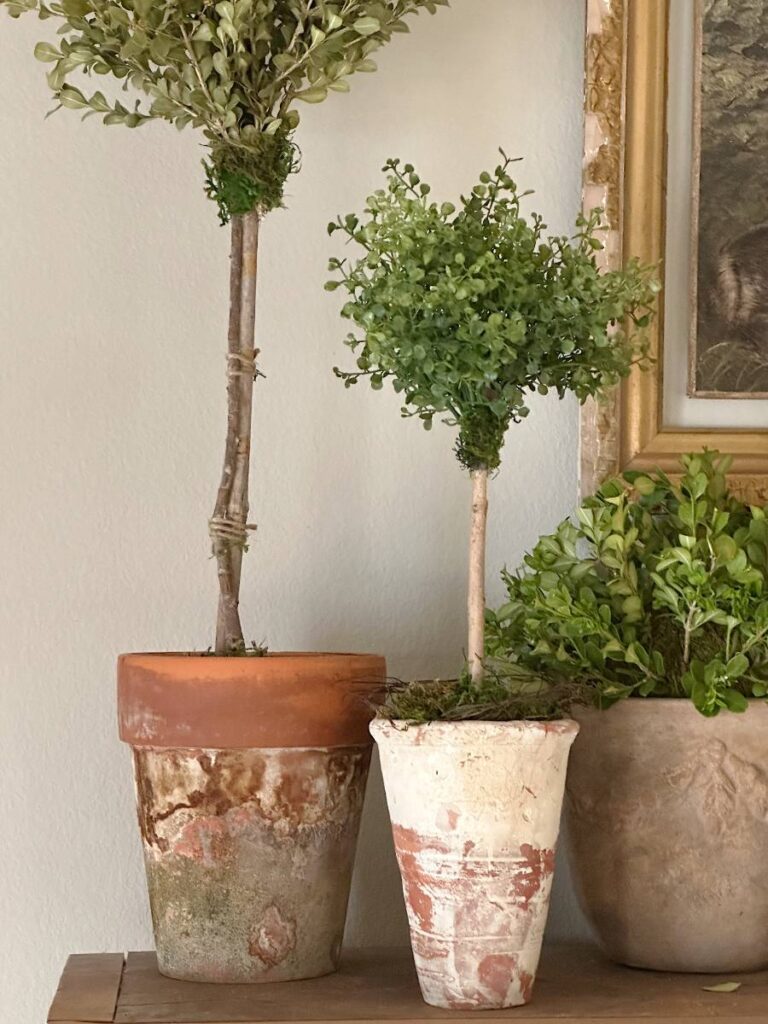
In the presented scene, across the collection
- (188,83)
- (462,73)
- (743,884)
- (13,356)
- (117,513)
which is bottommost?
(743,884)

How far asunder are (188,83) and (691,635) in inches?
22.6

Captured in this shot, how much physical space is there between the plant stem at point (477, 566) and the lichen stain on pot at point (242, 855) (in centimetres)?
13

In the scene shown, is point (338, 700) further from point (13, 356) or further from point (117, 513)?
point (13, 356)

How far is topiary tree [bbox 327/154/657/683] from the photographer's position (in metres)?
0.90

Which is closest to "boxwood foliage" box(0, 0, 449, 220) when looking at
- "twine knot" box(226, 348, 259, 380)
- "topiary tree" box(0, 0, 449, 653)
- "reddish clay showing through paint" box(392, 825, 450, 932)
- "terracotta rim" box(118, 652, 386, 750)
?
"topiary tree" box(0, 0, 449, 653)

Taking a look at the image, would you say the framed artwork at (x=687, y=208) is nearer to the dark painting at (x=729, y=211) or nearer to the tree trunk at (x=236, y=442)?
the dark painting at (x=729, y=211)

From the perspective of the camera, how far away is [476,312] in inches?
35.8

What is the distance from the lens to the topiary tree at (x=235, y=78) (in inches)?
38.7

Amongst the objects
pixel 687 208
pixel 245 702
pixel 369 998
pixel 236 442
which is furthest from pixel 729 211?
pixel 369 998

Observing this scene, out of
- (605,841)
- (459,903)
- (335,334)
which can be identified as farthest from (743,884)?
(335,334)

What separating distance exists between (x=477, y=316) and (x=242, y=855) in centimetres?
43

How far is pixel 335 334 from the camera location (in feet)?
4.00

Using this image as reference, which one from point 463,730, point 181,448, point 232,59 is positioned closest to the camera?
point 463,730

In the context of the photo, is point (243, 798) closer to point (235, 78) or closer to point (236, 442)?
point (236, 442)
